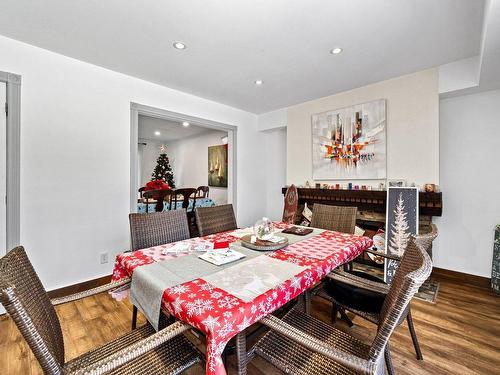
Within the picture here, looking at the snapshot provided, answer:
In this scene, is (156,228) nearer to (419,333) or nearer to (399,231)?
(419,333)

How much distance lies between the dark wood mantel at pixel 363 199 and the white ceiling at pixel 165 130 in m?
3.18

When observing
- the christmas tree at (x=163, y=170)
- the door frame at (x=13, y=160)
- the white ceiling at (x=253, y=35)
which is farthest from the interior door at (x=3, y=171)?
the christmas tree at (x=163, y=170)

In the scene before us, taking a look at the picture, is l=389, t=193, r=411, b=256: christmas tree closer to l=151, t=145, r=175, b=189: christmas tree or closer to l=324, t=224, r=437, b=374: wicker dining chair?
l=324, t=224, r=437, b=374: wicker dining chair

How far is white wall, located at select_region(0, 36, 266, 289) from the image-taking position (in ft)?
7.25

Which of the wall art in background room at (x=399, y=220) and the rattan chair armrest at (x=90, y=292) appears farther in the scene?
the wall art in background room at (x=399, y=220)

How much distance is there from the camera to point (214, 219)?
7.45 feet

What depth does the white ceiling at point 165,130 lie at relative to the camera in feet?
17.1

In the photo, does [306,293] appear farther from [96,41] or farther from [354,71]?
[96,41]

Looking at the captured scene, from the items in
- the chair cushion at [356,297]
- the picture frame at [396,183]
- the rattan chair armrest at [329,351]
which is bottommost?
the chair cushion at [356,297]

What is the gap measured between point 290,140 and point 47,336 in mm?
3684

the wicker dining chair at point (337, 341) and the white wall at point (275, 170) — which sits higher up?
the white wall at point (275, 170)

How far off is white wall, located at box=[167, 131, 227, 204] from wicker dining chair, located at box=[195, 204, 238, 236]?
3222mm

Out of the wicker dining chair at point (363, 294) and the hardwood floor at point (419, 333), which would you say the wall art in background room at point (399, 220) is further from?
the wicker dining chair at point (363, 294)

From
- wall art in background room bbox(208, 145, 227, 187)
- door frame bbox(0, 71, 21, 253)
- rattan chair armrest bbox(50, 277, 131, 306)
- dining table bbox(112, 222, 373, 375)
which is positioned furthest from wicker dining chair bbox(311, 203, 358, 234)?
wall art in background room bbox(208, 145, 227, 187)
